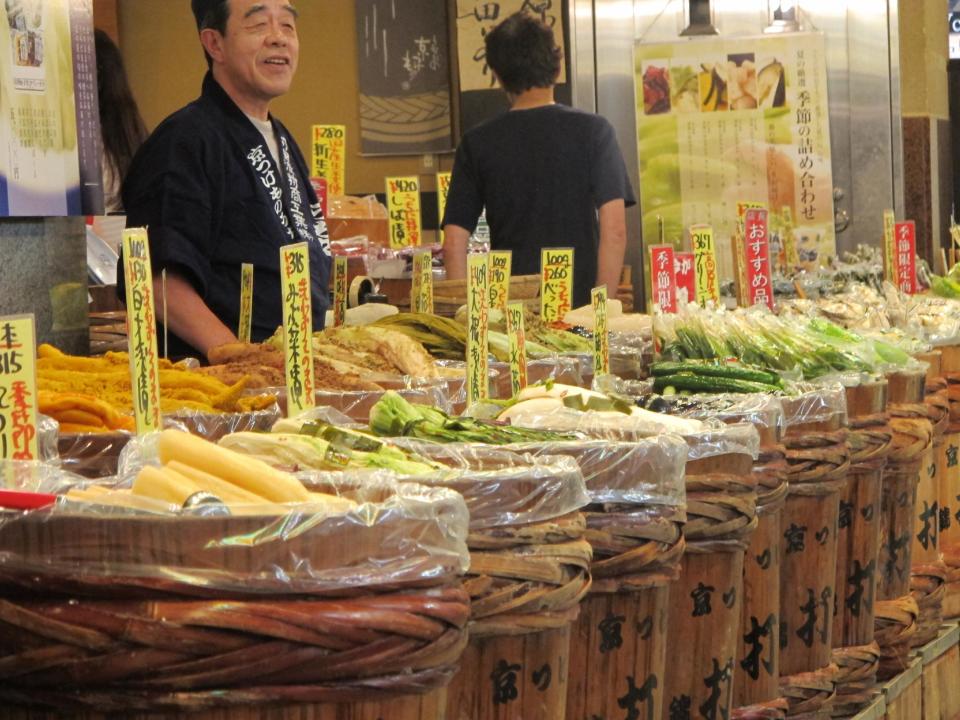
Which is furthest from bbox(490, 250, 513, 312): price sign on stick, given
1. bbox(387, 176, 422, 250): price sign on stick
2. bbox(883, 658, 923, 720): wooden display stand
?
bbox(387, 176, 422, 250): price sign on stick

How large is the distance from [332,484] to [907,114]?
8.11m

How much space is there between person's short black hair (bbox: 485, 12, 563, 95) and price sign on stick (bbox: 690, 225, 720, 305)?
154 cm

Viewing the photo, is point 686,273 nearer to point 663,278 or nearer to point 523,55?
point 663,278

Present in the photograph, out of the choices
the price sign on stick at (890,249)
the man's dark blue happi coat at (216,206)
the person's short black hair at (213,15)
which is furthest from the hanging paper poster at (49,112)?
the price sign on stick at (890,249)

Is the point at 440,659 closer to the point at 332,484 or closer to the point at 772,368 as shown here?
the point at 332,484

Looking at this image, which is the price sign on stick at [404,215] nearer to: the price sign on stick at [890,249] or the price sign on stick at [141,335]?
the price sign on stick at [890,249]

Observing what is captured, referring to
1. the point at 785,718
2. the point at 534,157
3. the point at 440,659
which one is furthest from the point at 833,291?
the point at 440,659

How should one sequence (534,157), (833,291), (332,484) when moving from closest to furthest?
(332,484), (833,291), (534,157)

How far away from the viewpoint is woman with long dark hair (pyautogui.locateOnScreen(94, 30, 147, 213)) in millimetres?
5188

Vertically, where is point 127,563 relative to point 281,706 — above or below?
above

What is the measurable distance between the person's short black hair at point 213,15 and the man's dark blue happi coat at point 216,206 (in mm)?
122

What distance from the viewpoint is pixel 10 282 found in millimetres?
3178

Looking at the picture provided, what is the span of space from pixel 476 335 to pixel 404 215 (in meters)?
3.83

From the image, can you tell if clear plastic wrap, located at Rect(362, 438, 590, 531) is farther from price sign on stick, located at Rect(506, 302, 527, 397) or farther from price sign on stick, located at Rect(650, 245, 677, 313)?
price sign on stick, located at Rect(650, 245, 677, 313)
